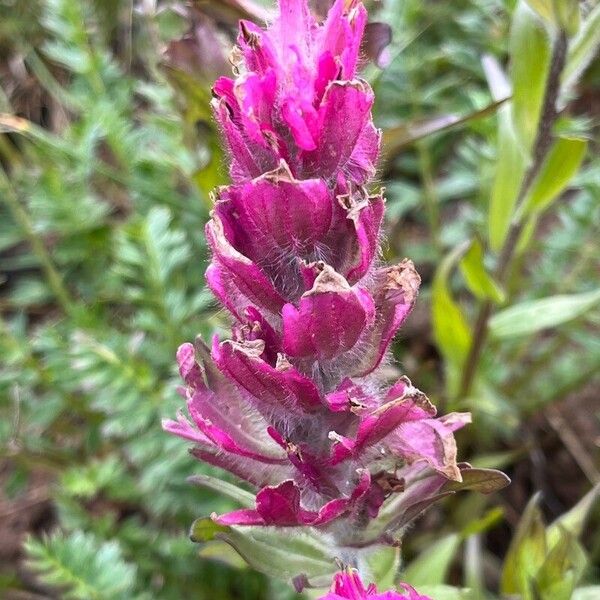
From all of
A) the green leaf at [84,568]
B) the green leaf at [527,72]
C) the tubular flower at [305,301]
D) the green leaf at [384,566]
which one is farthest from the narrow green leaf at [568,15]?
the green leaf at [84,568]

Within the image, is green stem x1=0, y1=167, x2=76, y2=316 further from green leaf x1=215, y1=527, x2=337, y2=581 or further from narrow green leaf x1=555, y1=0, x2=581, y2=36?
narrow green leaf x1=555, y1=0, x2=581, y2=36

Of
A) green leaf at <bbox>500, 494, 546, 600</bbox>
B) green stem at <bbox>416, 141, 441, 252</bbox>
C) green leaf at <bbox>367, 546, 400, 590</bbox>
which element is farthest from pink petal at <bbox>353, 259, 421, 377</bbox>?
green stem at <bbox>416, 141, 441, 252</bbox>

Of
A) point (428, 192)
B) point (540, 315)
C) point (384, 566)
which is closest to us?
point (384, 566)

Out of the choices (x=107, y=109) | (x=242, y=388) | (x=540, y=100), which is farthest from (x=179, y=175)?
(x=242, y=388)

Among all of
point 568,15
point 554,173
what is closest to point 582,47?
point 568,15

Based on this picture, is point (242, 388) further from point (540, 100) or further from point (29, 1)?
point (29, 1)

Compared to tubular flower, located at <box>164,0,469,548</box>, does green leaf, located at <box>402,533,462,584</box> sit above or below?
below

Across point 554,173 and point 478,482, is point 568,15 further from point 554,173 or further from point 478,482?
point 478,482
